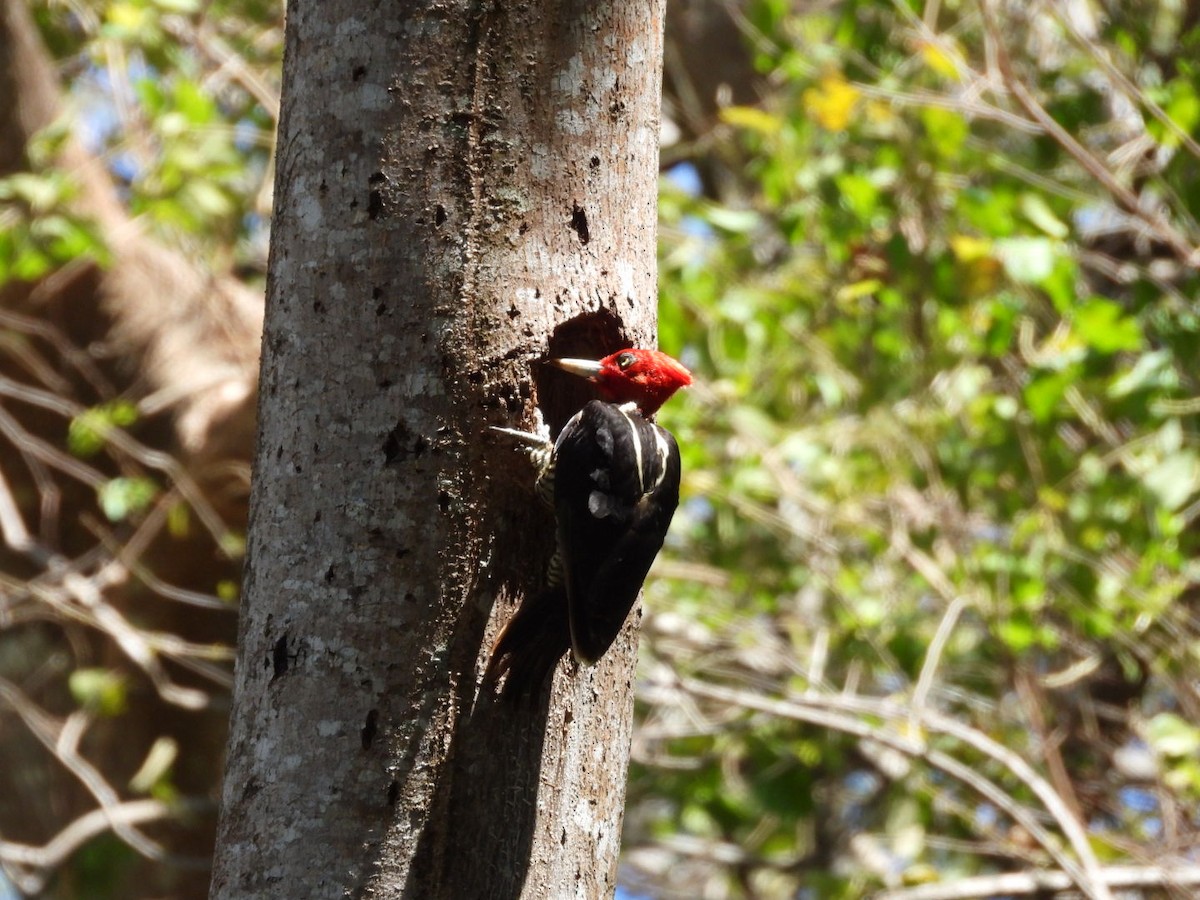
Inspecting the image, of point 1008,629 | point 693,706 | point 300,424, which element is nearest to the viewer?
point 300,424

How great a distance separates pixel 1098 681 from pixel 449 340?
449 cm

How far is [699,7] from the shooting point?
751cm

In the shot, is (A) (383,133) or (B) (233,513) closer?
(A) (383,133)

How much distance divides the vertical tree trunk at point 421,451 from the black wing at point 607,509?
0.07 metres

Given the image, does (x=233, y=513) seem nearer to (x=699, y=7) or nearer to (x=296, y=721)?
(x=296, y=721)

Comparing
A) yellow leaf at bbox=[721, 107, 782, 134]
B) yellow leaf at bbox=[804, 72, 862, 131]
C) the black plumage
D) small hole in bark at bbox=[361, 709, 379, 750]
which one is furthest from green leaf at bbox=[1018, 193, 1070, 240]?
small hole in bark at bbox=[361, 709, 379, 750]

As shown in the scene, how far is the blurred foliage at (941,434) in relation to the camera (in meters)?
4.41

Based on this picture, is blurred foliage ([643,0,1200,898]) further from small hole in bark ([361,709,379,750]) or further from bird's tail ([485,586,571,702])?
small hole in bark ([361,709,379,750])

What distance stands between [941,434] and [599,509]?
122 inches

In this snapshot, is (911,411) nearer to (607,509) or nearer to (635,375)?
(635,375)

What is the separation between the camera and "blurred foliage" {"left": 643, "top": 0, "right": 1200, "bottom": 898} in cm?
441

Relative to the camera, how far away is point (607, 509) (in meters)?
2.51

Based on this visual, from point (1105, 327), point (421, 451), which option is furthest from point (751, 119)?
point (421, 451)

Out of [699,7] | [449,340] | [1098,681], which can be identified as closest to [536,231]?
[449,340]
